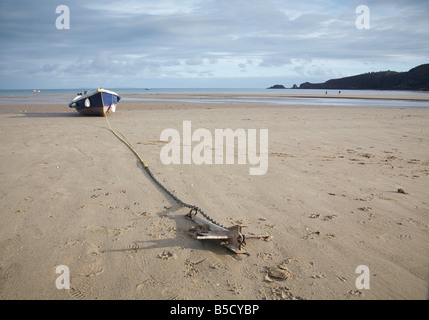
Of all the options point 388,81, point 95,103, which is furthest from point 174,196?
point 388,81

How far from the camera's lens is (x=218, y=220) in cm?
353

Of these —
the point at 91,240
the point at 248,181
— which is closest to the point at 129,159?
the point at 248,181

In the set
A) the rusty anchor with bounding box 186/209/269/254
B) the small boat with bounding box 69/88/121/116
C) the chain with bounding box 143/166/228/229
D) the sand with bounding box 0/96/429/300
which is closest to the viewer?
the sand with bounding box 0/96/429/300

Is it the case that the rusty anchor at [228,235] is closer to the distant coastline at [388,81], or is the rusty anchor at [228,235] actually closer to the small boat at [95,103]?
the small boat at [95,103]

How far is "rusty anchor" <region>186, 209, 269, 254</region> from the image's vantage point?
279 centimetres

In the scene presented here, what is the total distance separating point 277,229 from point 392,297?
126 cm

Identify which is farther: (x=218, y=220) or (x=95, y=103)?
(x=95, y=103)

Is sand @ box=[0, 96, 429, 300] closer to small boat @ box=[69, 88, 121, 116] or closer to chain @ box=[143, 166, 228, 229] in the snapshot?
chain @ box=[143, 166, 228, 229]

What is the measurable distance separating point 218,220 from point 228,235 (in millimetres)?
620

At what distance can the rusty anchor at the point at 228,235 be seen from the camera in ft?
9.16

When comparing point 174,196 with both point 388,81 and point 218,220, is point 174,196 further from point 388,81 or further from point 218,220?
point 388,81

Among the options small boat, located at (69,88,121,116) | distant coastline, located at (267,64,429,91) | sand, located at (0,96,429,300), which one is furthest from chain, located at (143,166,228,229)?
distant coastline, located at (267,64,429,91)

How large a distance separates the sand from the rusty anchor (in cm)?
8
